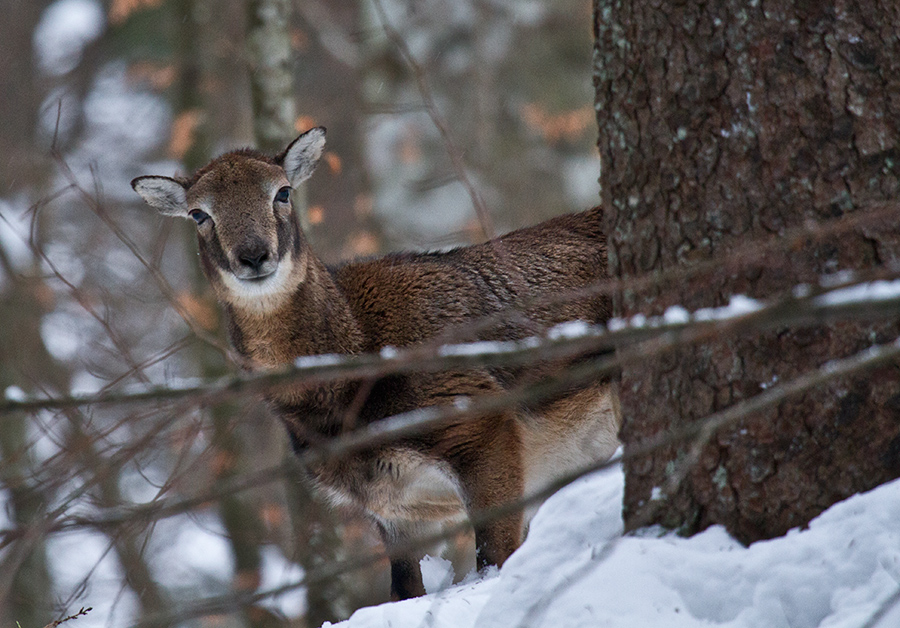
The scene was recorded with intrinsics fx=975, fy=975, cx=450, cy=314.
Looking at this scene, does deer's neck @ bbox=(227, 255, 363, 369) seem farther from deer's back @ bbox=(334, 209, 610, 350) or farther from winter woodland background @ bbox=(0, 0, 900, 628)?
winter woodland background @ bbox=(0, 0, 900, 628)

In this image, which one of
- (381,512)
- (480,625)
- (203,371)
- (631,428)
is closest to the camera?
(480,625)

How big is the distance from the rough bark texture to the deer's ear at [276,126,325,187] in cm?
252

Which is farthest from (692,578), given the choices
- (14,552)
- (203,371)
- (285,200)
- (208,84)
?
(208,84)

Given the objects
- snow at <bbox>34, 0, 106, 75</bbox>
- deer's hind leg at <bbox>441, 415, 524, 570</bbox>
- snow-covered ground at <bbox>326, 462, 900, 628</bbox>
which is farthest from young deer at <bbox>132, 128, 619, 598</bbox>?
snow at <bbox>34, 0, 106, 75</bbox>

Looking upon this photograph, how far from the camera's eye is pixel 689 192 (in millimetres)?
3312

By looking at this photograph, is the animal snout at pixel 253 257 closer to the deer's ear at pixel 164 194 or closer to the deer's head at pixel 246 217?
the deer's head at pixel 246 217

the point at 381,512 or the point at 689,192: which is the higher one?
the point at 689,192

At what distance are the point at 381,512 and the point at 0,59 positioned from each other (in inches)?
464

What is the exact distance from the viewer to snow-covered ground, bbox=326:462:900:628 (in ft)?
8.91

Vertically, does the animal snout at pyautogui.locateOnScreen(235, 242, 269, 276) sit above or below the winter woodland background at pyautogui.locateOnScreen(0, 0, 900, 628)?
above

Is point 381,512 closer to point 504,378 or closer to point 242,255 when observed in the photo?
point 504,378

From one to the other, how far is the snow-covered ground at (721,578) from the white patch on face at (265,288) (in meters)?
2.35

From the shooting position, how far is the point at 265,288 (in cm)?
516

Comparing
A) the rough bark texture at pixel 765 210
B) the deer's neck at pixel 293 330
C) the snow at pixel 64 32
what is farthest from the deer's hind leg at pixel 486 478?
the snow at pixel 64 32
